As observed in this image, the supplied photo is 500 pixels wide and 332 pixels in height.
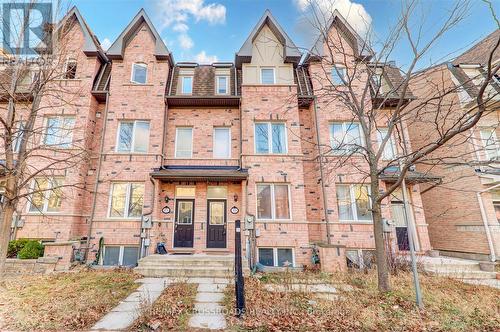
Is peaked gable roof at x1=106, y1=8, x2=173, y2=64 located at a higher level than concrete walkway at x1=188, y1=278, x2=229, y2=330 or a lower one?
higher

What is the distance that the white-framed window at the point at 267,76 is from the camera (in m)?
12.3

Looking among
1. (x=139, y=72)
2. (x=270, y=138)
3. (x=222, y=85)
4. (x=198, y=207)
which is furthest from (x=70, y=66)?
(x=270, y=138)

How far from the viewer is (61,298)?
18.1 ft

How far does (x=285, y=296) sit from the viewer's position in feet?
18.7

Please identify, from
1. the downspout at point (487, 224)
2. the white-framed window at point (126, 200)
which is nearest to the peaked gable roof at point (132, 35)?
the white-framed window at point (126, 200)

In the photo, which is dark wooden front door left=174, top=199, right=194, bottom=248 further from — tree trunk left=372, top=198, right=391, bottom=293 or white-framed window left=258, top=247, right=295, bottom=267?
tree trunk left=372, top=198, right=391, bottom=293

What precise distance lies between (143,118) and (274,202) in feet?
24.4

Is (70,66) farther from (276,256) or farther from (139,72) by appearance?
(276,256)

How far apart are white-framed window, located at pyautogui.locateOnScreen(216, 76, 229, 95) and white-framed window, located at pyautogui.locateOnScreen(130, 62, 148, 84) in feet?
12.0

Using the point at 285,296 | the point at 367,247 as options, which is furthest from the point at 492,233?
the point at 285,296

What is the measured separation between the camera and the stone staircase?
7910mm

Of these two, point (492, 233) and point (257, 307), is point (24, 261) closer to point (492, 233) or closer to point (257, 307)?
point (257, 307)

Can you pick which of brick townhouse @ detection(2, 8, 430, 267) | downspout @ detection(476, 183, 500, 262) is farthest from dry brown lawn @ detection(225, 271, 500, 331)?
downspout @ detection(476, 183, 500, 262)

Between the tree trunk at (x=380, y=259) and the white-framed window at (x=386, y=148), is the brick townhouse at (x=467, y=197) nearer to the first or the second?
the white-framed window at (x=386, y=148)
